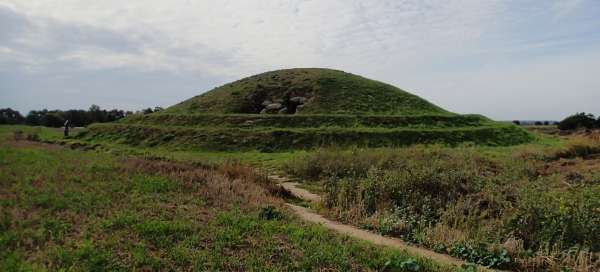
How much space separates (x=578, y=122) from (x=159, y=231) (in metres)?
66.9

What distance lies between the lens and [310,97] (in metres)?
35.9

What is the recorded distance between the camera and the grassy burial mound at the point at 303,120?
86.6ft

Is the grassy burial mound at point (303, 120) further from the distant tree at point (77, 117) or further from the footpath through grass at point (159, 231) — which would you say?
the distant tree at point (77, 117)

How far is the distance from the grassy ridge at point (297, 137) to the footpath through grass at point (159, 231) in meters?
15.3

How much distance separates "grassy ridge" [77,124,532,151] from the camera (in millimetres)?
25531

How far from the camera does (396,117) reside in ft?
103

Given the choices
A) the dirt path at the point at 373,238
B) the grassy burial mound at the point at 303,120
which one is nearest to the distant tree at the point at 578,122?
the grassy burial mound at the point at 303,120

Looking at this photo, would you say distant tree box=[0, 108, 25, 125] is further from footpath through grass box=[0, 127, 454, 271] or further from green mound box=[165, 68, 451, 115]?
footpath through grass box=[0, 127, 454, 271]

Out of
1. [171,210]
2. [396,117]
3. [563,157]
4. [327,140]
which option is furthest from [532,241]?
[396,117]

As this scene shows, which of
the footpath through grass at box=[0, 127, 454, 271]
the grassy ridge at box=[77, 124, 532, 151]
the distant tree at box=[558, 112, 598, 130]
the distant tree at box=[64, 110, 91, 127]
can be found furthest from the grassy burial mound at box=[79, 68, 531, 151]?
the distant tree at box=[64, 110, 91, 127]

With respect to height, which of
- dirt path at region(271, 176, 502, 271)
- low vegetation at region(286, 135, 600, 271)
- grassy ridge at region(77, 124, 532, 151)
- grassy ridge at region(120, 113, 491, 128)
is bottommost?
dirt path at region(271, 176, 502, 271)

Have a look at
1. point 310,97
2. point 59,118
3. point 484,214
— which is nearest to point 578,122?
point 310,97

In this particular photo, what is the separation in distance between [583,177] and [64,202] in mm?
14763

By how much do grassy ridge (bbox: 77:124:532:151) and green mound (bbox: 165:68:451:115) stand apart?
19.8ft
